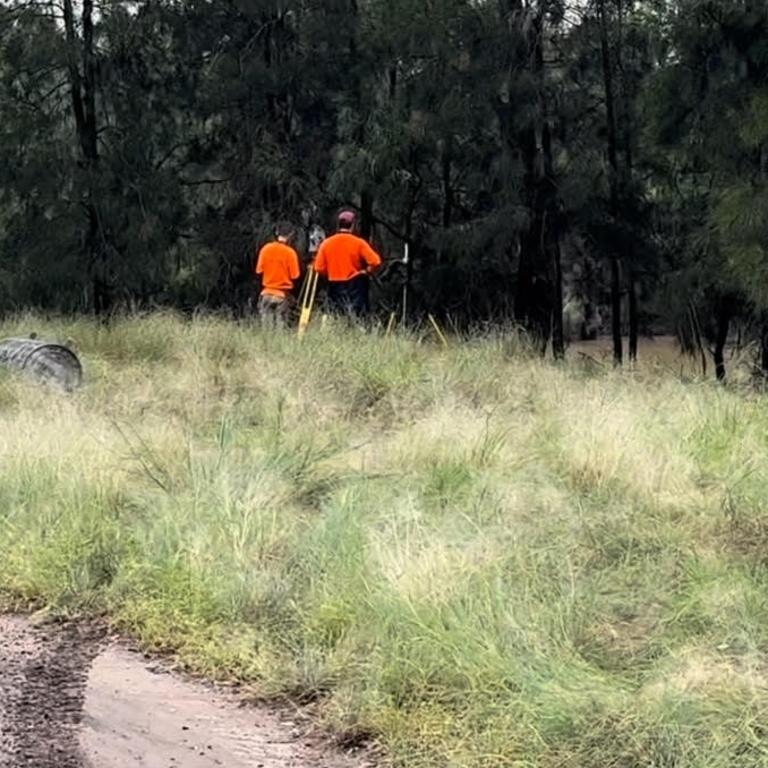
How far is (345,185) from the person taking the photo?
1803cm

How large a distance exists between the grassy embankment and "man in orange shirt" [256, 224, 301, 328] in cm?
386

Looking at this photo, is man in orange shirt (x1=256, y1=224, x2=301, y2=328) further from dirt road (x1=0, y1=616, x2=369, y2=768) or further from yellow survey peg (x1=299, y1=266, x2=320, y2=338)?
dirt road (x1=0, y1=616, x2=369, y2=768)

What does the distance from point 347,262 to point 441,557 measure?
7.91 meters

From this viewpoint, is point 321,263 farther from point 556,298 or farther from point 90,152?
point 90,152

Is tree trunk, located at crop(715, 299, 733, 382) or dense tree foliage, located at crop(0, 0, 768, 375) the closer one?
dense tree foliage, located at crop(0, 0, 768, 375)

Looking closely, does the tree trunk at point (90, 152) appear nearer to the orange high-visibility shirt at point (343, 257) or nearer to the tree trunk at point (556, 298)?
the orange high-visibility shirt at point (343, 257)

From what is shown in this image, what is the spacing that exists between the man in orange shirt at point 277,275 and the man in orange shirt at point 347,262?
38 cm

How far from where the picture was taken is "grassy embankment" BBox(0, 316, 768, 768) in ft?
11.6

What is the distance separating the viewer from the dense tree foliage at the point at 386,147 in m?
16.8

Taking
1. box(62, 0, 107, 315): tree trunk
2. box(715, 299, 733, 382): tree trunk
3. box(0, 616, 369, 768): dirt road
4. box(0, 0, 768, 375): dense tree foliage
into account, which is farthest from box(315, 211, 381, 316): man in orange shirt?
box(715, 299, 733, 382): tree trunk

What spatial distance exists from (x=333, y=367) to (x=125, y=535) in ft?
15.4

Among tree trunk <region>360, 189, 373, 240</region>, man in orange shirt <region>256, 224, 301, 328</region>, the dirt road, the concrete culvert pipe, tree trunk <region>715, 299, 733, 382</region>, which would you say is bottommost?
tree trunk <region>715, 299, 733, 382</region>

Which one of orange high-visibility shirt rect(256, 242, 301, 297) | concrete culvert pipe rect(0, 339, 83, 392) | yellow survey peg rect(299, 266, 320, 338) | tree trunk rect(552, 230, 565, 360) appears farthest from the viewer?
tree trunk rect(552, 230, 565, 360)

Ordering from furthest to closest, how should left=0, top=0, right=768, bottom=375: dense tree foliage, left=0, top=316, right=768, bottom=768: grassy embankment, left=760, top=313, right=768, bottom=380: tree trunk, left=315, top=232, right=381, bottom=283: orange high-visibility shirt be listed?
left=0, top=0, right=768, bottom=375: dense tree foliage → left=760, top=313, right=768, bottom=380: tree trunk → left=315, top=232, right=381, bottom=283: orange high-visibility shirt → left=0, top=316, right=768, bottom=768: grassy embankment
